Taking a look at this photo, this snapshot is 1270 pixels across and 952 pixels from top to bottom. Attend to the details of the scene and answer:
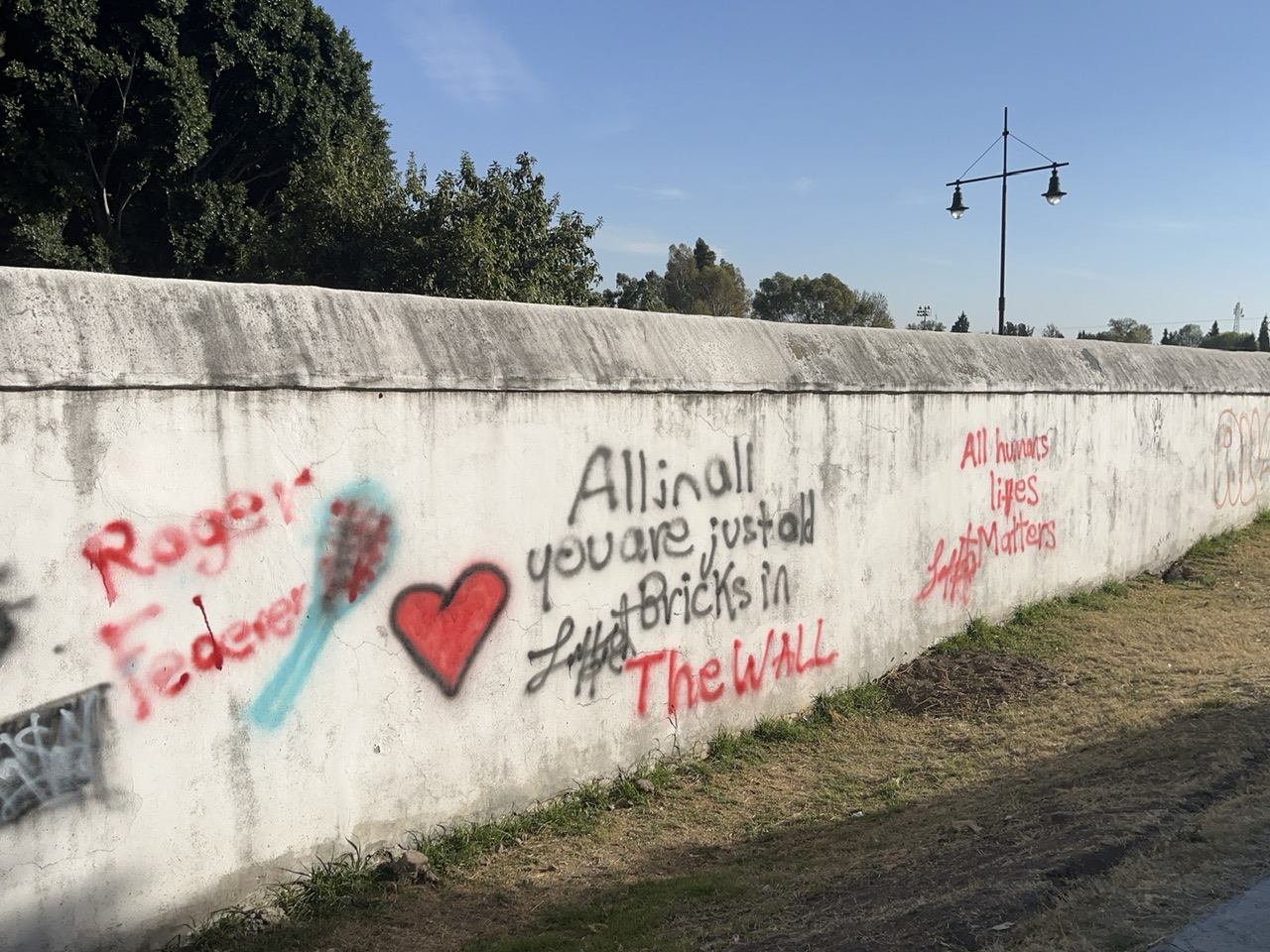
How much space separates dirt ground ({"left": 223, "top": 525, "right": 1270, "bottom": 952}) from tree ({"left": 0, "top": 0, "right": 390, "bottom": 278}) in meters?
14.3

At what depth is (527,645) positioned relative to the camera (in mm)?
4641

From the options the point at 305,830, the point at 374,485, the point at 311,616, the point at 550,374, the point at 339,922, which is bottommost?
the point at 339,922

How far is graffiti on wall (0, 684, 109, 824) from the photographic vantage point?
3178mm

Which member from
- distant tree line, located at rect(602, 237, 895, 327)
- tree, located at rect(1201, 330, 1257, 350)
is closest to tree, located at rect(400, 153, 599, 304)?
distant tree line, located at rect(602, 237, 895, 327)

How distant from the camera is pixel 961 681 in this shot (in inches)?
266

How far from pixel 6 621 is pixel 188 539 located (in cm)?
61

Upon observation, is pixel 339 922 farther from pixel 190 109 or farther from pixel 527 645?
pixel 190 109

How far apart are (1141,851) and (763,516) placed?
8.57 ft

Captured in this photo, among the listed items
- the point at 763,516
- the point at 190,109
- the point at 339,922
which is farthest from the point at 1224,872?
the point at 190,109

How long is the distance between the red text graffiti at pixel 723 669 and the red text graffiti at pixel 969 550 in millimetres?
1312

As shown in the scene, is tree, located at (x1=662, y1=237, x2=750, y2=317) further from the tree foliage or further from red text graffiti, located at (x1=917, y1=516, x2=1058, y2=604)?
red text graffiti, located at (x1=917, y1=516, x2=1058, y2=604)

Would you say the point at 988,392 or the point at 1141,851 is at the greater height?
the point at 988,392

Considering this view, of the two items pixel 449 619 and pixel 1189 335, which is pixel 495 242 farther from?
pixel 1189 335

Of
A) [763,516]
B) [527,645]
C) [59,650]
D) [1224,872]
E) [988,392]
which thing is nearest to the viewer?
[59,650]
